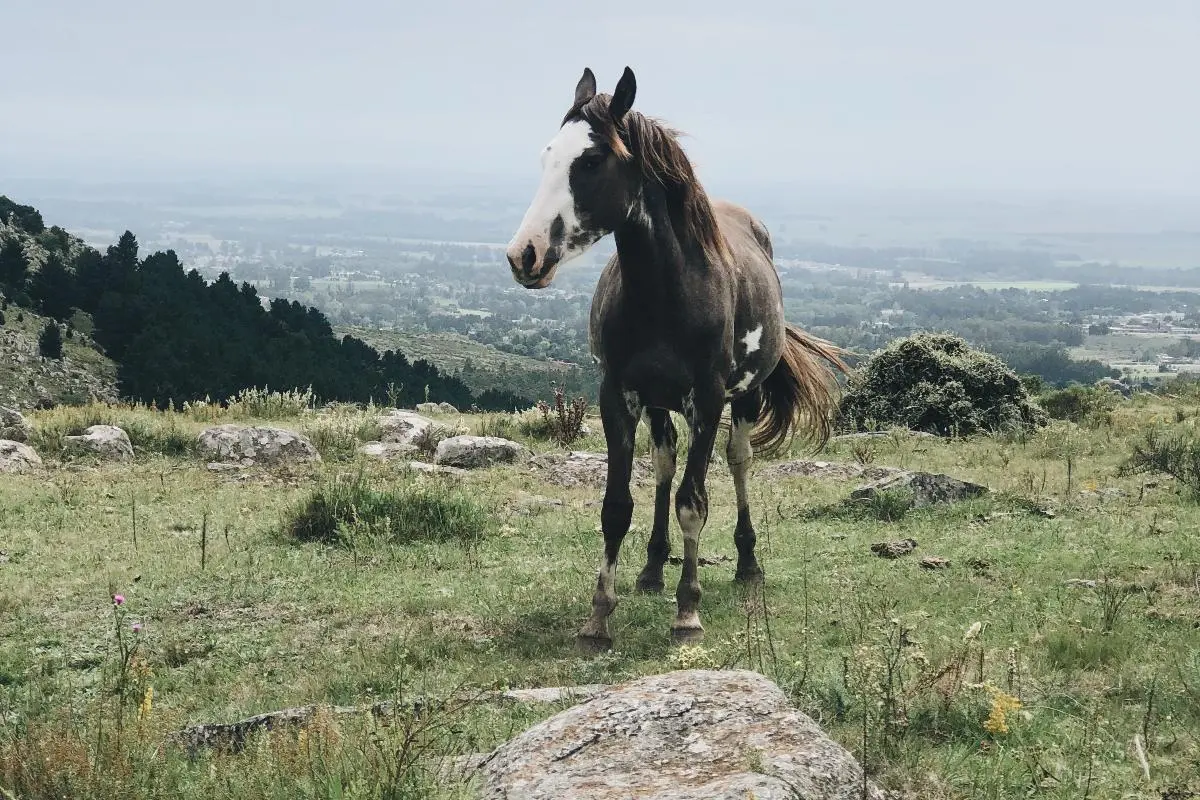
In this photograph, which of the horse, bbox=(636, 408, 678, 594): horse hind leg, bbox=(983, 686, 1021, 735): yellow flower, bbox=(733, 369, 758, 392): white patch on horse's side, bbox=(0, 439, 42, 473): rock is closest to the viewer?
bbox=(983, 686, 1021, 735): yellow flower

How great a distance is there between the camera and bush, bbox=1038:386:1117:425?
20031 millimetres

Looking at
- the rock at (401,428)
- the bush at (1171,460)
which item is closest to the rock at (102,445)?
the rock at (401,428)

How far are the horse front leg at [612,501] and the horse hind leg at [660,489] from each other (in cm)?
73

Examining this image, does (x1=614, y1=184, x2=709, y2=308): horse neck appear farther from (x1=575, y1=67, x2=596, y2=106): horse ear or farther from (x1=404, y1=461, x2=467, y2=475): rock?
(x1=404, y1=461, x2=467, y2=475): rock

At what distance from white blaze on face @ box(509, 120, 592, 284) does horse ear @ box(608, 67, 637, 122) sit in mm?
212

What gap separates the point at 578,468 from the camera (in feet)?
48.1

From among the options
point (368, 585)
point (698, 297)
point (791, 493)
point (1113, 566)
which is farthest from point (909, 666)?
point (791, 493)

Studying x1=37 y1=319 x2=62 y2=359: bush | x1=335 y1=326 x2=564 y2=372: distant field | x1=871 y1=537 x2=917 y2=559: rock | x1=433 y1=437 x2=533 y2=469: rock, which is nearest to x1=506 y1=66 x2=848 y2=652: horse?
x1=871 y1=537 x2=917 y2=559: rock

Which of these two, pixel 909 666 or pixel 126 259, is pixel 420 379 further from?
pixel 909 666

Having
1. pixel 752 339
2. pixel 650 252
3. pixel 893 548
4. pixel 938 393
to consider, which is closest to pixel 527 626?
pixel 650 252

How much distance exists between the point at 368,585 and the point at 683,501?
2655mm

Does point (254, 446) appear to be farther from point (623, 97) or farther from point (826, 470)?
point (623, 97)

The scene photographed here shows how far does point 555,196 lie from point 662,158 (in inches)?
38.0

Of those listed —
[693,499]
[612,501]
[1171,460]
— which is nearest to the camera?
[612,501]
